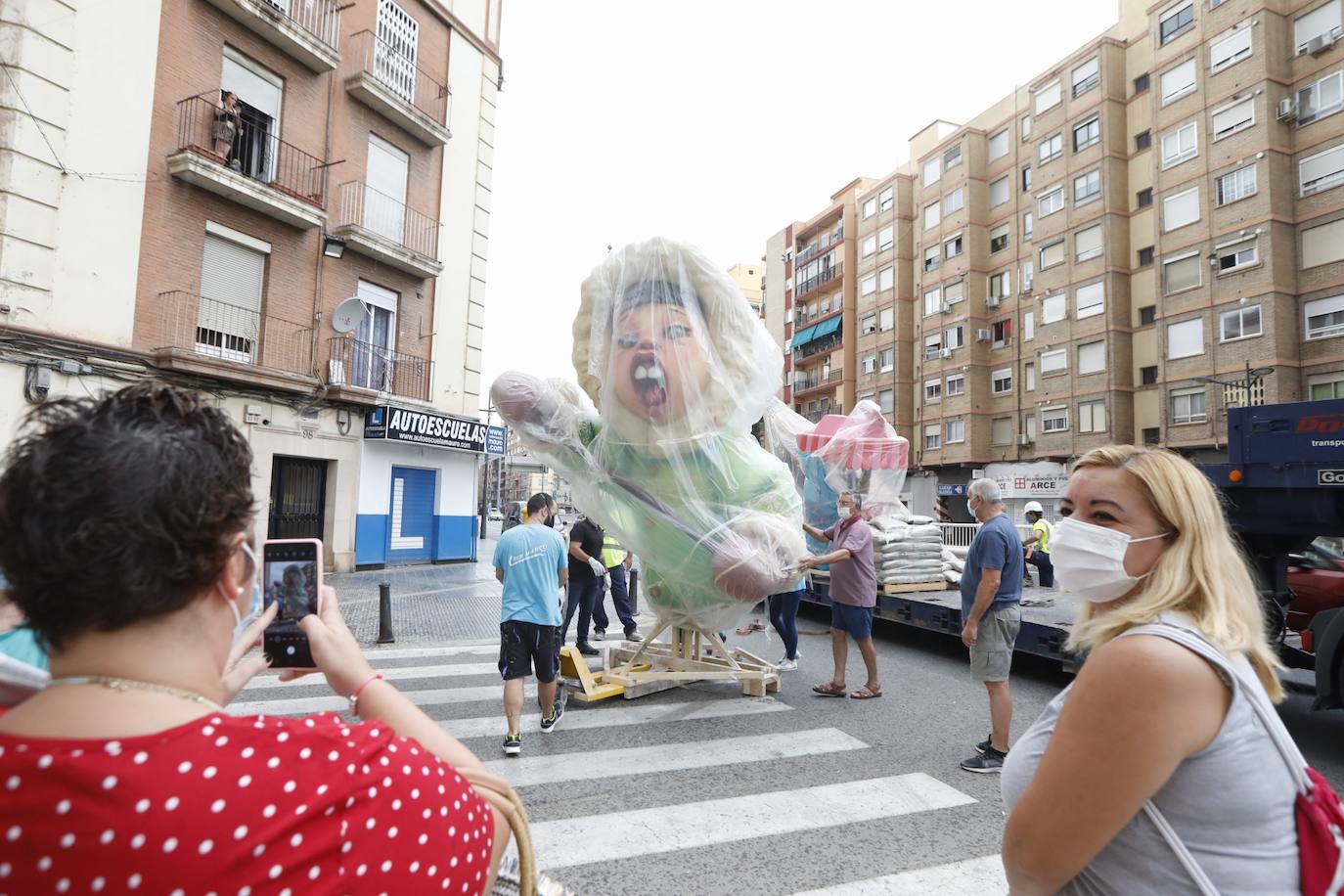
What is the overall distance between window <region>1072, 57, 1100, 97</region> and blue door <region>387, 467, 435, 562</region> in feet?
94.2

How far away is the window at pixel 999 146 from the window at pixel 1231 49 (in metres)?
9.08

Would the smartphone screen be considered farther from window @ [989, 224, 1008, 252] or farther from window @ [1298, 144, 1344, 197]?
window @ [989, 224, 1008, 252]

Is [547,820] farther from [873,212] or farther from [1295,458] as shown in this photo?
[873,212]

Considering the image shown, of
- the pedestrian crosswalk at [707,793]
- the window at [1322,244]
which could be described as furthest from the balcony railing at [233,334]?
the window at [1322,244]

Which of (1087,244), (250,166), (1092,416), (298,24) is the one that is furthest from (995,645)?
(1087,244)

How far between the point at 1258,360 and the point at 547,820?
2696cm

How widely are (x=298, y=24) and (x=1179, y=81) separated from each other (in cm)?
2764

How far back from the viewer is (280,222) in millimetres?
13945

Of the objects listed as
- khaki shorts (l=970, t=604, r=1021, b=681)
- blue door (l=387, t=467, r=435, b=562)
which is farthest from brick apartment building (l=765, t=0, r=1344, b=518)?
khaki shorts (l=970, t=604, r=1021, b=681)

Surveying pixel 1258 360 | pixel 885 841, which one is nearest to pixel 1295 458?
pixel 885 841

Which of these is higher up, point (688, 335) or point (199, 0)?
point (199, 0)

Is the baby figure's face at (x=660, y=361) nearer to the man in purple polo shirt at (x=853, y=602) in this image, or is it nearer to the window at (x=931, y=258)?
the man in purple polo shirt at (x=853, y=602)

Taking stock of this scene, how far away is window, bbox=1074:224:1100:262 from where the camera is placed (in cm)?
2820

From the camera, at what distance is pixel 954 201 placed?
3466 centimetres
